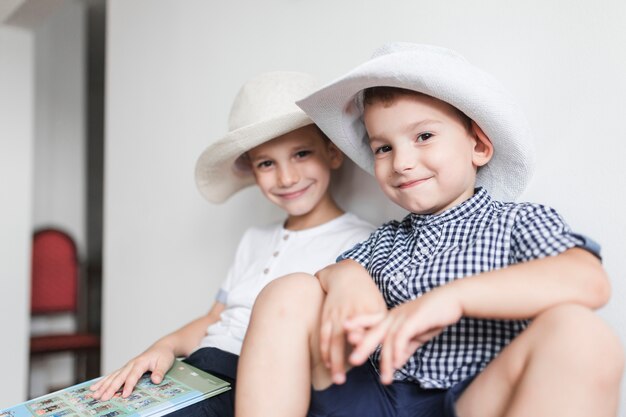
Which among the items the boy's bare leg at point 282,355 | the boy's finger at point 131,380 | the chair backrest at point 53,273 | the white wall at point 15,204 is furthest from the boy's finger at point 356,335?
the chair backrest at point 53,273

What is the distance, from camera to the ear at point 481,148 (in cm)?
79

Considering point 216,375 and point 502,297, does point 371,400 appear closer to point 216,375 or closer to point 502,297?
point 502,297

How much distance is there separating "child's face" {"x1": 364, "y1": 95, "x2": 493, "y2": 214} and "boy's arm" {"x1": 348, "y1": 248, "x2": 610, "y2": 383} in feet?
0.61

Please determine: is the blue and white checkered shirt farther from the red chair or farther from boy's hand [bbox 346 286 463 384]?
the red chair

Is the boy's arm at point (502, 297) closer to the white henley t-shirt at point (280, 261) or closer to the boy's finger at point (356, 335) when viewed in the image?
the boy's finger at point (356, 335)

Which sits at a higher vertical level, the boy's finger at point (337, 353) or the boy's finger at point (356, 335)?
the boy's finger at point (356, 335)

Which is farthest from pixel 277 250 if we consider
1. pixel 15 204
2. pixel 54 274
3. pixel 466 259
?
pixel 54 274

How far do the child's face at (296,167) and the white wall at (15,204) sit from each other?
68.3 inches

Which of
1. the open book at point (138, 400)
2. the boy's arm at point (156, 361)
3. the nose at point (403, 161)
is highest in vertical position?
the nose at point (403, 161)

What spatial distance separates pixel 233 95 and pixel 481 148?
76cm

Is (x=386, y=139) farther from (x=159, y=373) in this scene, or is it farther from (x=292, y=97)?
(x=159, y=373)

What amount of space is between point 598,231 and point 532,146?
5.5 inches

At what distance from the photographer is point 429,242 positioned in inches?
30.7

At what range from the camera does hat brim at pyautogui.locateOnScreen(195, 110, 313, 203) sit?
3.31 ft
